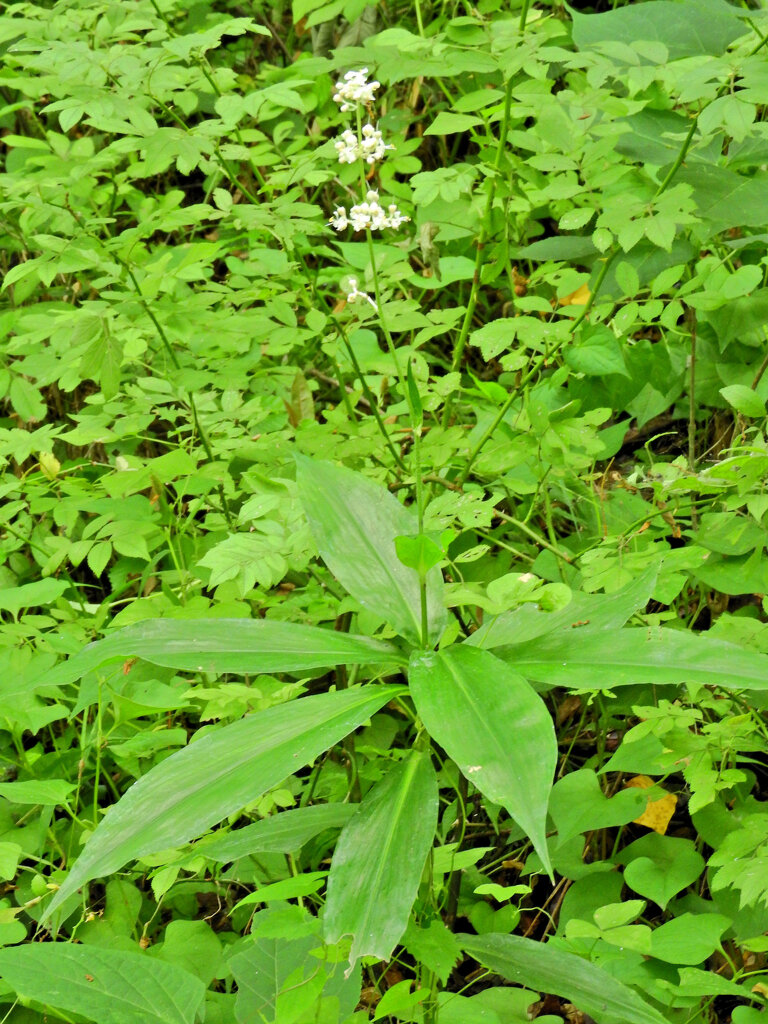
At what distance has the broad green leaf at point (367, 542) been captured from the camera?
122 cm

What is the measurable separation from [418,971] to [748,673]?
648 millimetres

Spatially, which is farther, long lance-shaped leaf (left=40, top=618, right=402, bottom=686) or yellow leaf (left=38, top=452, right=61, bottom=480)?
yellow leaf (left=38, top=452, right=61, bottom=480)

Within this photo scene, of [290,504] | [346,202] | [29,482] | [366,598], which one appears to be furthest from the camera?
[346,202]

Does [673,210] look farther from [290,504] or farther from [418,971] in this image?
[418,971]

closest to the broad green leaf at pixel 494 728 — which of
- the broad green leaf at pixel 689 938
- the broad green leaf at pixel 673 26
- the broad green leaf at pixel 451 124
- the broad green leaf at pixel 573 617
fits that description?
the broad green leaf at pixel 573 617

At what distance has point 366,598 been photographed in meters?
1.22

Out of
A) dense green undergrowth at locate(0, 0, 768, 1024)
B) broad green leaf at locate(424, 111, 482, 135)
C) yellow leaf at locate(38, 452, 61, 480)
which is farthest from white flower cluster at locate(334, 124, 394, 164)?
yellow leaf at locate(38, 452, 61, 480)

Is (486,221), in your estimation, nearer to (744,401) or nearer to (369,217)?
(369,217)

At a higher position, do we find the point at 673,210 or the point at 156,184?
the point at 673,210

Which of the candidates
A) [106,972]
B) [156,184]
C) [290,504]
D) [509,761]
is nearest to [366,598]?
[509,761]

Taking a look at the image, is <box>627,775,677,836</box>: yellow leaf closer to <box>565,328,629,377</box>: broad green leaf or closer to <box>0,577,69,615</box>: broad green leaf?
<box>565,328,629,377</box>: broad green leaf

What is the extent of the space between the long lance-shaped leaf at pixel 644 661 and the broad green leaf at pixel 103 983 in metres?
0.59

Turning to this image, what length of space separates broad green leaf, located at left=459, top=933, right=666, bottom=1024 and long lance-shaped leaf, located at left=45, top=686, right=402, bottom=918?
0.37m

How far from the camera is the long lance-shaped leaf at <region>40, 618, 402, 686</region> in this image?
1.12 meters
